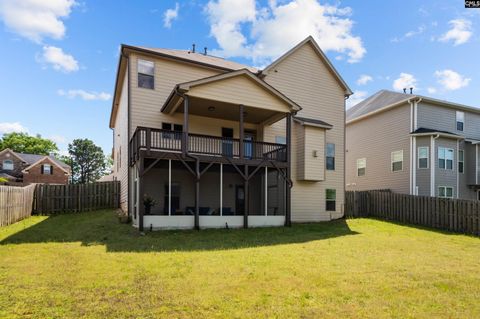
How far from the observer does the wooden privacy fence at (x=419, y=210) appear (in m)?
14.5

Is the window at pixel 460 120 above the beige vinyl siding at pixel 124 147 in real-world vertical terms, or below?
above

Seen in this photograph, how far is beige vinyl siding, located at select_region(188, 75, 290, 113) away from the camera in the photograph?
1341cm

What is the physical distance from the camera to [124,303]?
5.04 m

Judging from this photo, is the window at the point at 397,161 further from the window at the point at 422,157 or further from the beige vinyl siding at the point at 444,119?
the beige vinyl siding at the point at 444,119

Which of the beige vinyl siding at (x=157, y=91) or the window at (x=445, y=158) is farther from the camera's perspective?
the window at (x=445, y=158)

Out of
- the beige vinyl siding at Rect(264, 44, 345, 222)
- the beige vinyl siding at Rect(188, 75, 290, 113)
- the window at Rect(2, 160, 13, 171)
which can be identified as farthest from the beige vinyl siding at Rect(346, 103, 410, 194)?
the window at Rect(2, 160, 13, 171)

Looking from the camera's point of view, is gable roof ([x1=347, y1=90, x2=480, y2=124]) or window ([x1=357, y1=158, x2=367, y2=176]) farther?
window ([x1=357, y1=158, x2=367, y2=176])

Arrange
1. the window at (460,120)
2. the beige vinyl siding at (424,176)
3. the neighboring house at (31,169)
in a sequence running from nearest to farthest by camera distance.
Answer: the beige vinyl siding at (424,176) < the window at (460,120) < the neighboring house at (31,169)

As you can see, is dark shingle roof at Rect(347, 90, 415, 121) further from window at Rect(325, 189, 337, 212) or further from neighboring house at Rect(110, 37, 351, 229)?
window at Rect(325, 189, 337, 212)

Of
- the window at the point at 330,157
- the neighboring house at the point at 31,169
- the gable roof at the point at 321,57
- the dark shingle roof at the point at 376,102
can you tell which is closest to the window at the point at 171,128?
the gable roof at the point at 321,57

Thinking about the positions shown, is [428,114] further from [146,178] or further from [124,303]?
[124,303]

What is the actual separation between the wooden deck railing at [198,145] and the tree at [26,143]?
6537cm

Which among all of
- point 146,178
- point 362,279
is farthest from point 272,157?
point 362,279

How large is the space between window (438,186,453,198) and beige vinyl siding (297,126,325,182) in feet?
32.6
